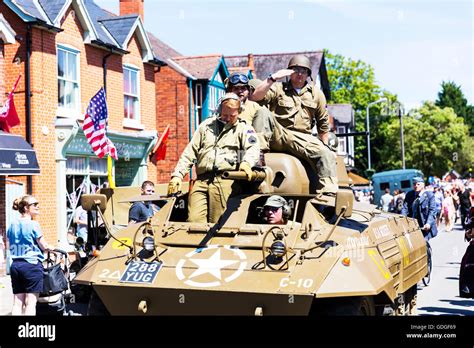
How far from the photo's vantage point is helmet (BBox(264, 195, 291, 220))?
7539 mm

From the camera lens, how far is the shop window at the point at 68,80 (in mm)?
19562

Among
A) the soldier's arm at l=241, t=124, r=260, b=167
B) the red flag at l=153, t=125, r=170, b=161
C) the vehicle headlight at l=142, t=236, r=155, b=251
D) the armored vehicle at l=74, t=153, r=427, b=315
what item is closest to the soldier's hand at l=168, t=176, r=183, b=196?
the armored vehicle at l=74, t=153, r=427, b=315

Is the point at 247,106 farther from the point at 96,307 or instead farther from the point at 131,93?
the point at 131,93

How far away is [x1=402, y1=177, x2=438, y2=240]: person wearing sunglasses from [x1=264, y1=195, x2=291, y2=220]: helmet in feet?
19.2

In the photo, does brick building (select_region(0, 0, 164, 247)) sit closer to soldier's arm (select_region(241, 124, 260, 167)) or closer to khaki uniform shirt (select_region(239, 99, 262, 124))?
khaki uniform shirt (select_region(239, 99, 262, 124))

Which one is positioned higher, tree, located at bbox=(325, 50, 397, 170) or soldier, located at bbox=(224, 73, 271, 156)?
tree, located at bbox=(325, 50, 397, 170)

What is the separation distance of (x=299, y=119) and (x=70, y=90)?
39.4ft

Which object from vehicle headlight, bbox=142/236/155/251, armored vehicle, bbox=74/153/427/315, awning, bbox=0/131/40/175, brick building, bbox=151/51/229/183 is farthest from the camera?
brick building, bbox=151/51/229/183

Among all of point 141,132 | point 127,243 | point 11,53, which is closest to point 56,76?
point 11,53

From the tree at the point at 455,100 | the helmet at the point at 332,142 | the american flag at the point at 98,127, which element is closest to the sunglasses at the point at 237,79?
the helmet at the point at 332,142

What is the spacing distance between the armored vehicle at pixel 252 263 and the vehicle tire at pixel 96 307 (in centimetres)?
1

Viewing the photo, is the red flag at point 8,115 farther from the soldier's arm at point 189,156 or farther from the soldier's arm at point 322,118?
the soldier's arm at point 189,156

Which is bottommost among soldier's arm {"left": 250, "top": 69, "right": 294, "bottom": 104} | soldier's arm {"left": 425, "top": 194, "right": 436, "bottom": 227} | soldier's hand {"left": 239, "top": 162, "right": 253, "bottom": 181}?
soldier's arm {"left": 425, "top": 194, "right": 436, "bottom": 227}

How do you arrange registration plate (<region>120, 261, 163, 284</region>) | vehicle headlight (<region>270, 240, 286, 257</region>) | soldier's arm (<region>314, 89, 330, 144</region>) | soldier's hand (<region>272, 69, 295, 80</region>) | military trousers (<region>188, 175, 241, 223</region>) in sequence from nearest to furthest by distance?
vehicle headlight (<region>270, 240, 286, 257</region>) → registration plate (<region>120, 261, 163, 284</region>) → military trousers (<region>188, 175, 241, 223</region>) → soldier's hand (<region>272, 69, 295, 80</region>) → soldier's arm (<region>314, 89, 330, 144</region>)
